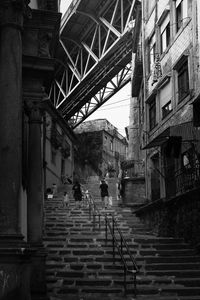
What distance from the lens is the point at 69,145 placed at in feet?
149

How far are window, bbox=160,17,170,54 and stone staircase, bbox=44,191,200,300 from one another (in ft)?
30.4

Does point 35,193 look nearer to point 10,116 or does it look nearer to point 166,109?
point 10,116

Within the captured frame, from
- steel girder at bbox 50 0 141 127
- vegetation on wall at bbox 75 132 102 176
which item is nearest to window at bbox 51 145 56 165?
steel girder at bbox 50 0 141 127

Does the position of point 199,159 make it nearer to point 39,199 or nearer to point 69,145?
point 39,199

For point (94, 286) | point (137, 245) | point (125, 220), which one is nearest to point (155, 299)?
point (94, 286)

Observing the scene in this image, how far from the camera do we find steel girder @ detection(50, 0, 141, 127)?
41344 millimetres

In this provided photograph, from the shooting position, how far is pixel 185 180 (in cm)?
1950

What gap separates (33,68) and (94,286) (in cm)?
586

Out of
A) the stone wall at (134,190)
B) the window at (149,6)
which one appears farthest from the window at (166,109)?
the window at (149,6)

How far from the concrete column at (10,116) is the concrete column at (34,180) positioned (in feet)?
8.49

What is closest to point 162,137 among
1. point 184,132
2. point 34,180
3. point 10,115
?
point 184,132

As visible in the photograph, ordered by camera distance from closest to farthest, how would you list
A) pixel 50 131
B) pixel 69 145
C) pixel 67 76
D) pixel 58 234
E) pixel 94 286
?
pixel 94 286 < pixel 58 234 < pixel 50 131 < pixel 69 145 < pixel 67 76

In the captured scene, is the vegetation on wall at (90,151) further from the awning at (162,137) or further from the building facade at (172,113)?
the awning at (162,137)

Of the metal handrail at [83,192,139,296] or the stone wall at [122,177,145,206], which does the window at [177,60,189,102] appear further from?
the stone wall at [122,177,145,206]
